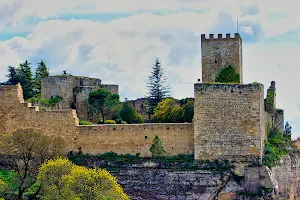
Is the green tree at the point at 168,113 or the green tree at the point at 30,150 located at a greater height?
the green tree at the point at 168,113

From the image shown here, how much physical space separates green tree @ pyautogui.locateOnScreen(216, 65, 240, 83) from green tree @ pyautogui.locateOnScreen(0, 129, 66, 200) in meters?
9.40

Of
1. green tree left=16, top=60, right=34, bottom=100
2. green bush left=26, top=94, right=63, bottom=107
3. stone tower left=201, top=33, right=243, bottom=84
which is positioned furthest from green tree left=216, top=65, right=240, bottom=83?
green tree left=16, top=60, right=34, bottom=100

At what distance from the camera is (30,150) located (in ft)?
125

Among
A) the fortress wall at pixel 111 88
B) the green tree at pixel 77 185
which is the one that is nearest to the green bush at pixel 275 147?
the green tree at pixel 77 185

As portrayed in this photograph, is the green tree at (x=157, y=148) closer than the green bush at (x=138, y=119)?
Yes

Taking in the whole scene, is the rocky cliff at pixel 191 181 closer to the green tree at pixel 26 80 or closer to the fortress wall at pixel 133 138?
the fortress wall at pixel 133 138

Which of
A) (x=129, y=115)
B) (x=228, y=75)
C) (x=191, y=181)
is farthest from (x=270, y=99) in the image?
(x=191, y=181)

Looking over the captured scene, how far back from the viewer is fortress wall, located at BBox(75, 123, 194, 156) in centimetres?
3900

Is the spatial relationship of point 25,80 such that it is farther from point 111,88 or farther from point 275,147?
point 275,147

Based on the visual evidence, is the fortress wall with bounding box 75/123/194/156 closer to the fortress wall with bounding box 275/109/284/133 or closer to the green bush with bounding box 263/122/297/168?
the green bush with bounding box 263/122/297/168

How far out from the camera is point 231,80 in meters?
42.2

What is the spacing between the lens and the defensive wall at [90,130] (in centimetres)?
3906

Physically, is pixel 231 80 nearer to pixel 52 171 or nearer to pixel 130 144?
pixel 130 144

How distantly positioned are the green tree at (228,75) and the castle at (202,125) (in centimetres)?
26
